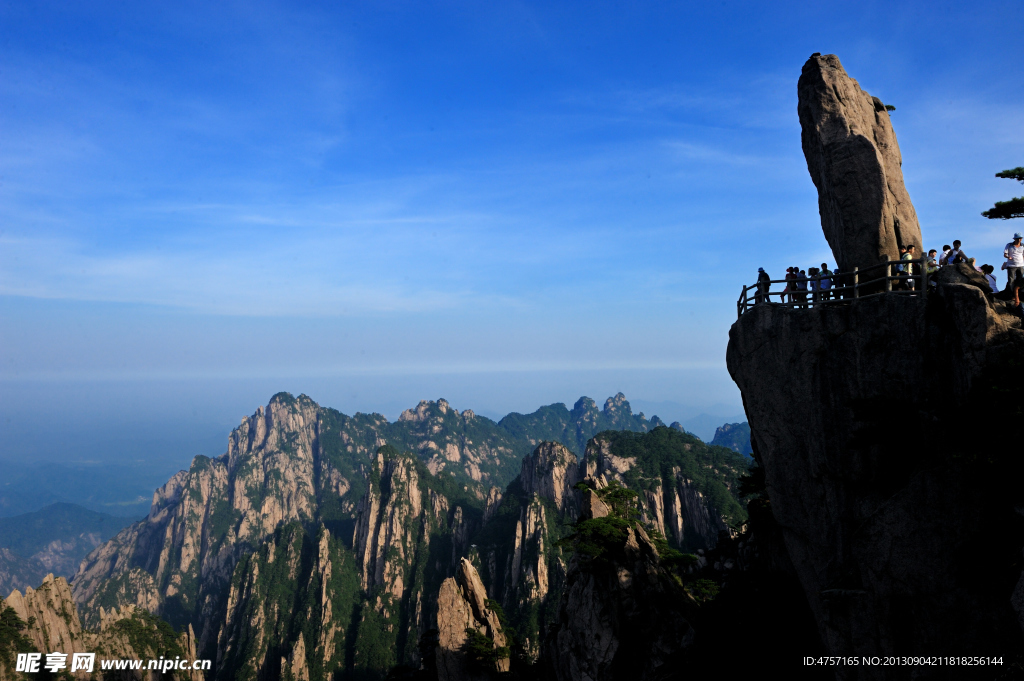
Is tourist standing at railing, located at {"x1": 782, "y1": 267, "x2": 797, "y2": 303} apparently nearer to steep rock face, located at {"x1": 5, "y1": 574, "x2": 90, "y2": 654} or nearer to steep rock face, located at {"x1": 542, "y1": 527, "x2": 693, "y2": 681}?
steep rock face, located at {"x1": 542, "y1": 527, "x2": 693, "y2": 681}

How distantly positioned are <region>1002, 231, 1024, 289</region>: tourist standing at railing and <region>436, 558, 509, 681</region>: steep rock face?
44.9 meters

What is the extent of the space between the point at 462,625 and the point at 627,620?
2190 centimetres

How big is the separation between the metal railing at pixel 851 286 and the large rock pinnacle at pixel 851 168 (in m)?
0.85

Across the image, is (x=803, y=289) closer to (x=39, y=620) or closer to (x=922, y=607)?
(x=922, y=607)

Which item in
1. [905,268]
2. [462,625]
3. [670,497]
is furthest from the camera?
[670,497]

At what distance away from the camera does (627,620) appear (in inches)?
1326

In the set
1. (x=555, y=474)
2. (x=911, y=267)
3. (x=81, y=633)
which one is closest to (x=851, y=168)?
(x=911, y=267)

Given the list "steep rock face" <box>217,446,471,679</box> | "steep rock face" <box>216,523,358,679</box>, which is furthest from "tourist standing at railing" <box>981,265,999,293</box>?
"steep rock face" <box>216,523,358,679</box>

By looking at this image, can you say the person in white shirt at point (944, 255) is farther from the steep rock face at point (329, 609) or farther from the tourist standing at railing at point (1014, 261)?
the steep rock face at point (329, 609)

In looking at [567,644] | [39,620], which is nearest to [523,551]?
[39,620]

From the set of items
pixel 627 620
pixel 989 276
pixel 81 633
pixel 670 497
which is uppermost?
pixel 989 276

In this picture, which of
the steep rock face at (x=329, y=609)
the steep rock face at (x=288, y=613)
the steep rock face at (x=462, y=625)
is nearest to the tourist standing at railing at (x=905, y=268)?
the steep rock face at (x=462, y=625)

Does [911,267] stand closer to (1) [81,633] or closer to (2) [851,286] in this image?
(2) [851,286]

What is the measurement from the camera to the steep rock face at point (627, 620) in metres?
32.7
